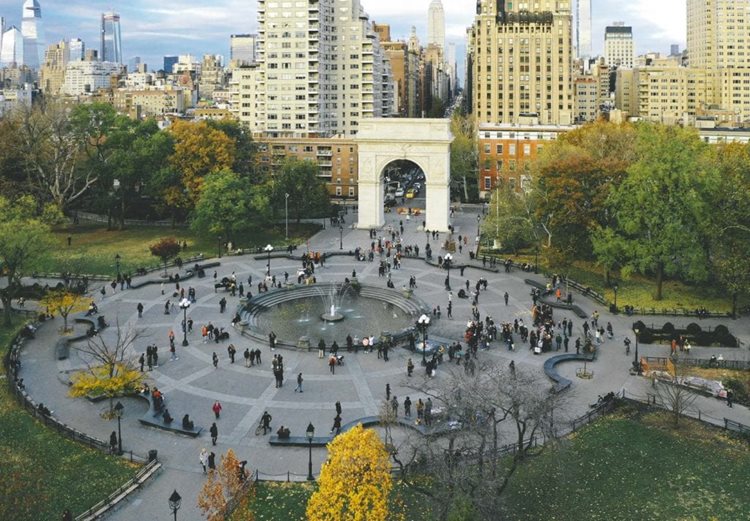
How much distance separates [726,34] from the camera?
178 metres

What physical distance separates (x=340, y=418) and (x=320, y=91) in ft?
268

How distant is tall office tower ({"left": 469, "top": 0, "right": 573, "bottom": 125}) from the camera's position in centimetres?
12281

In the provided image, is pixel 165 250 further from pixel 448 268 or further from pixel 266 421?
pixel 266 421

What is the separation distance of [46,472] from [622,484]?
71.4 ft

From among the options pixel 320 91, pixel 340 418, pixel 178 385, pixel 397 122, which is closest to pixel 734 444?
pixel 340 418

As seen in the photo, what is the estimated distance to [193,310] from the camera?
49438 millimetres

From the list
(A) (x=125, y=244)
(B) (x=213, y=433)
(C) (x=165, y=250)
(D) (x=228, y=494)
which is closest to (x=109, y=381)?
(B) (x=213, y=433)

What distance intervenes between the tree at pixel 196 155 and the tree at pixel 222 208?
8.42m

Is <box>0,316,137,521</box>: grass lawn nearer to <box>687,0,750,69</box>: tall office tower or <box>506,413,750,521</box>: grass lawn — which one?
<box>506,413,750,521</box>: grass lawn

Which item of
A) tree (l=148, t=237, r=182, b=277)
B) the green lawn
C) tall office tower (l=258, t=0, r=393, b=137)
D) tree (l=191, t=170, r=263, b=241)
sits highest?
tall office tower (l=258, t=0, r=393, b=137)

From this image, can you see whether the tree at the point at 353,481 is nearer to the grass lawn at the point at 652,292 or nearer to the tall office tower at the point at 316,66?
the grass lawn at the point at 652,292

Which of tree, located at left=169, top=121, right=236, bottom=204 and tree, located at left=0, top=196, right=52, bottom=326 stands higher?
tree, located at left=169, top=121, right=236, bottom=204

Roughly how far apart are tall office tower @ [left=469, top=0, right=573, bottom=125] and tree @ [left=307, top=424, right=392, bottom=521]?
4206 inches

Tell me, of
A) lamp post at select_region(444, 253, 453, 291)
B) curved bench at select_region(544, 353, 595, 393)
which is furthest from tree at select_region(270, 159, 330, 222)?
curved bench at select_region(544, 353, 595, 393)
